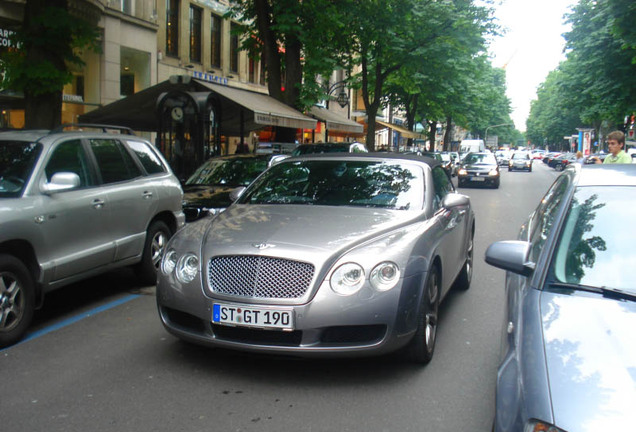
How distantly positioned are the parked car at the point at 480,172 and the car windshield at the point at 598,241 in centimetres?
2394

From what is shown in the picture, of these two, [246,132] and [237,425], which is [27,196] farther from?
[246,132]

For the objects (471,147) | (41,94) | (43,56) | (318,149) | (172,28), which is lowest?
(318,149)

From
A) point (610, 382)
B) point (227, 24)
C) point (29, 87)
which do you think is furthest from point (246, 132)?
point (610, 382)

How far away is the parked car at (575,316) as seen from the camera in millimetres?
2094

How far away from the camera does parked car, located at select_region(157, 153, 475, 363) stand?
398 cm

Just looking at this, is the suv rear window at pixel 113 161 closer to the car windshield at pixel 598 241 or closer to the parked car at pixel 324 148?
the car windshield at pixel 598 241

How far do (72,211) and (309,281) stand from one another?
2879 millimetres

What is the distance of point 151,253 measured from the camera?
23.6 feet

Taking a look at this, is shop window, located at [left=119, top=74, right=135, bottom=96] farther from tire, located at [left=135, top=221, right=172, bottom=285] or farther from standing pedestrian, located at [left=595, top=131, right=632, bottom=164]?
standing pedestrian, located at [left=595, top=131, right=632, bottom=164]

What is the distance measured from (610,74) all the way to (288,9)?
14174 millimetres

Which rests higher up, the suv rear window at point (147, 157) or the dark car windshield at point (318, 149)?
the dark car windshield at point (318, 149)

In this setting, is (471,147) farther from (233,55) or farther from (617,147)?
(617,147)

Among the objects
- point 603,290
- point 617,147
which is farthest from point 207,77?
point 603,290

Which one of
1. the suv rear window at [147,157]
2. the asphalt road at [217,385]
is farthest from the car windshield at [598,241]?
the suv rear window at [147,157]
